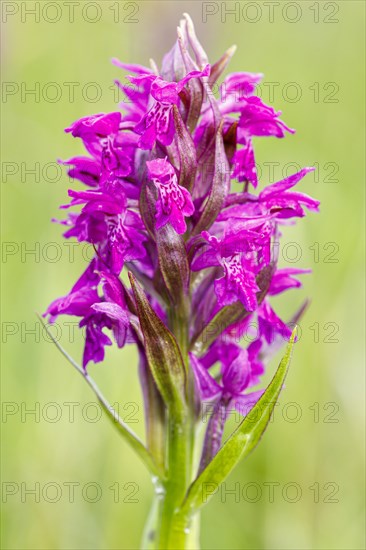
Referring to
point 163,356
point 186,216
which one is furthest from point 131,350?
point 186,216

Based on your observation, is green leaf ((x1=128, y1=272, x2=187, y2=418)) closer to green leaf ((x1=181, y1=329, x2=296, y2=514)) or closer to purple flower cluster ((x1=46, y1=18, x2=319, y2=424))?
purple flower cluster ((x1=46, y1=18, x2=319, y2=424))

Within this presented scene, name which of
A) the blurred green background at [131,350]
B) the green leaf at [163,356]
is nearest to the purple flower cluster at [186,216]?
the green leaf at [163,356]

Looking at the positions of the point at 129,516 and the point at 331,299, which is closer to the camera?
the point at 129,516

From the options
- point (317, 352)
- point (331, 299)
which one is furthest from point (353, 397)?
point (331, 299)

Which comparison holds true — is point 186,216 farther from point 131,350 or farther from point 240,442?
point 131,350

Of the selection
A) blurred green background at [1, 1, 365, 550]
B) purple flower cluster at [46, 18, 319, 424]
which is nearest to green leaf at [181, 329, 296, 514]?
purple flower cluster at [46, 18, 319, 424]

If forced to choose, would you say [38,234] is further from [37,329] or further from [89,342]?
[89,342]

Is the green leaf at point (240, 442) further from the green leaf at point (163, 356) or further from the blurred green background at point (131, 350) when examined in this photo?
the blurred green background at point (131, 350)
